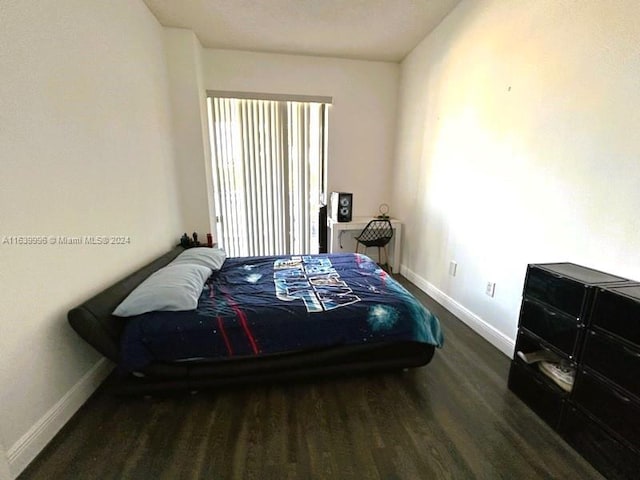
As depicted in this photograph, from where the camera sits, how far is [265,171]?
3664 millimetres

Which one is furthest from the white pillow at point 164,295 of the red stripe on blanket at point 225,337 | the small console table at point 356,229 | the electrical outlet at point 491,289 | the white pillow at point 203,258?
the electrical outlet at point 491,289

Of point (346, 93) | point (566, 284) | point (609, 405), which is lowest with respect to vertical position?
point (609, 405)

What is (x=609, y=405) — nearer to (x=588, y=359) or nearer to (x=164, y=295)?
(x=588, y=359)

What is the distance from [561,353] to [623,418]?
32 cm

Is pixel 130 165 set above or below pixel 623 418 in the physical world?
above

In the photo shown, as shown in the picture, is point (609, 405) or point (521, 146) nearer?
point (609, 405)

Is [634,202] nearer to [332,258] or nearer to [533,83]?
[533,83]

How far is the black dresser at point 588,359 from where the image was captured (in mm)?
1175

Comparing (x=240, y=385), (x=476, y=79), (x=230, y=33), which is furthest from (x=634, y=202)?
(x=230, y=33)

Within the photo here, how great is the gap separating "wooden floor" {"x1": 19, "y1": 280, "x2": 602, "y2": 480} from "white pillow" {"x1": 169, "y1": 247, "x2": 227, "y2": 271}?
967 millimetres

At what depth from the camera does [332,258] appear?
275 cm

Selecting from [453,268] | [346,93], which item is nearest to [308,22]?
[346,93]

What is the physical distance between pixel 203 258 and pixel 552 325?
2.41 m

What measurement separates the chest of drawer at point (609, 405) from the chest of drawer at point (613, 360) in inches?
1.8
